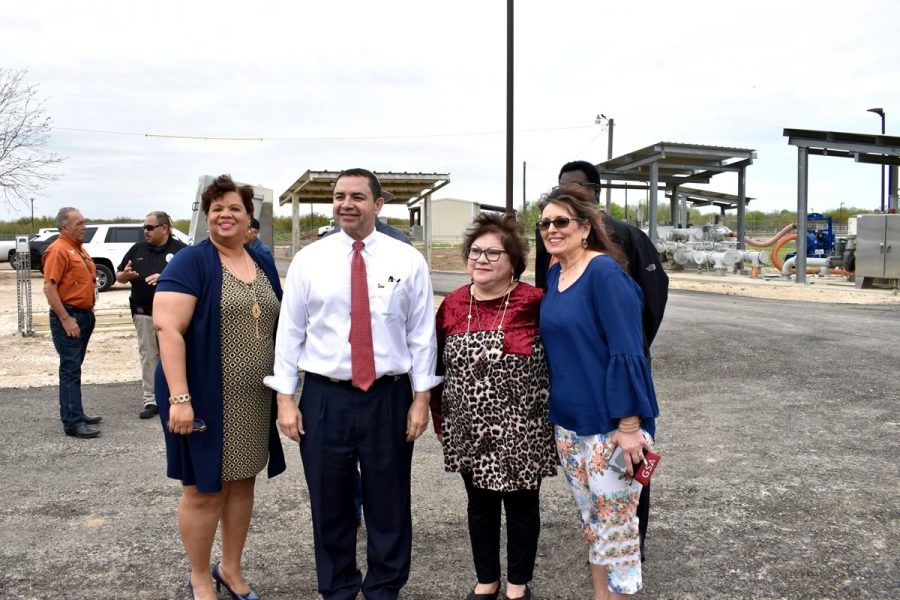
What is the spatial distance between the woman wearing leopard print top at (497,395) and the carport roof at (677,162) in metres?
22.1

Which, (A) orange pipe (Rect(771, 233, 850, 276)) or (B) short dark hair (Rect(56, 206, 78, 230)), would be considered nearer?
(B) short dark hair (Rect(56, 206, 78, 230))

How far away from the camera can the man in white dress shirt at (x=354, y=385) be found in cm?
293

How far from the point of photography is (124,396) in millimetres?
7422

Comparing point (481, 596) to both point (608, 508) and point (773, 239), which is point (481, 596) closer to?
point (608, 508)

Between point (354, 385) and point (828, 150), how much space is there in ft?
75.4

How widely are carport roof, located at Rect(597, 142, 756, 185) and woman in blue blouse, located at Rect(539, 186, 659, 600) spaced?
22.2 meters

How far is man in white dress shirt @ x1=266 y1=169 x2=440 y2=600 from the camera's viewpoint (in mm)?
2930

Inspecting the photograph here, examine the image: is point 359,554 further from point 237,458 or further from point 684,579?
point 684,579

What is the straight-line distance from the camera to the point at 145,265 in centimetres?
643

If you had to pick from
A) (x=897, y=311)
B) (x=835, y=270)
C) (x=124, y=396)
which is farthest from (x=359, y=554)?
(x=835, y=270)

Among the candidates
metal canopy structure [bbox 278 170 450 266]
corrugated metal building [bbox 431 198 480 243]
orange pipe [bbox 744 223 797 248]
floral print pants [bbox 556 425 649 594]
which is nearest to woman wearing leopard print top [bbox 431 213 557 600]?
floral print pants [bbox 556 425 649 594]

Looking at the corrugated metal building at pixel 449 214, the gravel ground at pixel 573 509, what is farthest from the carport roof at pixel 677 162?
the corrugated metal building at pixel 449 214

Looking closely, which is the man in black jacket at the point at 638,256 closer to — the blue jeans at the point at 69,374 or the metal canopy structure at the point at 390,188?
the blue jeans at the point at 69,374

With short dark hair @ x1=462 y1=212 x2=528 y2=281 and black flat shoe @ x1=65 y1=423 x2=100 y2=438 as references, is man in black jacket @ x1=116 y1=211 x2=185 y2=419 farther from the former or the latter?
short dark hair @ x1=462 y1=212 x2=528 y2=281
